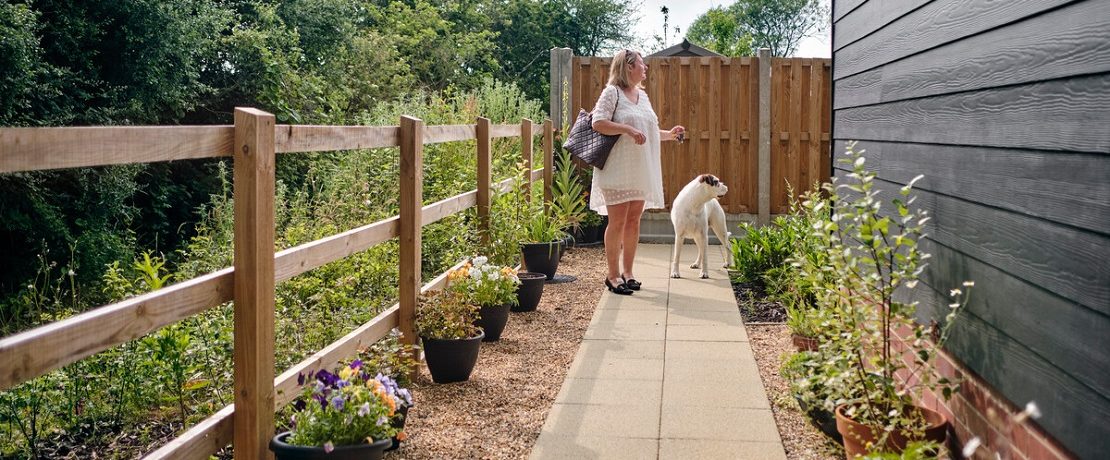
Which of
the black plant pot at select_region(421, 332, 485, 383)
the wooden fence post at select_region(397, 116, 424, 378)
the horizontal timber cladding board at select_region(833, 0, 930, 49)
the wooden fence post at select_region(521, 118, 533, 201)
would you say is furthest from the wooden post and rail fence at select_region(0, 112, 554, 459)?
the wooden fence post at select_region(521, 118, 533, 201)

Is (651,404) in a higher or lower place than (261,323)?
lower

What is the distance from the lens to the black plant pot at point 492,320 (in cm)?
559

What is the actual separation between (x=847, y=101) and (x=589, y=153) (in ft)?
7.60

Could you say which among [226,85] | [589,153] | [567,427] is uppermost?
[226,85]

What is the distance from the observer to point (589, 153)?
677 cm

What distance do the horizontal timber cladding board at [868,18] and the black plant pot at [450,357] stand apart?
231cm

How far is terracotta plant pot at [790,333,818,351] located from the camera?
488cm

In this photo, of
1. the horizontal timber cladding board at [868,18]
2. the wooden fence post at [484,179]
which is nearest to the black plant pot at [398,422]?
the horizontal timber cladding board at [868,18]

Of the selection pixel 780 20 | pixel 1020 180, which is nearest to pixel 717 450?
pixel 1020 180

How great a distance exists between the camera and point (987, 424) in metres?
2.93

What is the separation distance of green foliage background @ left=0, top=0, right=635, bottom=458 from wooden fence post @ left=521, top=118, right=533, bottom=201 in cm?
31

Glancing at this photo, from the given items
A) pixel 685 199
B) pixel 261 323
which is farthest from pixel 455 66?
pixel 261 323

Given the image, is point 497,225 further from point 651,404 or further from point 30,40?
point 30,40

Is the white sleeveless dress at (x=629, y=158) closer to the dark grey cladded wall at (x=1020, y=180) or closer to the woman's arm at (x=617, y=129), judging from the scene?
the woman's arm at (x=617, y=129)
